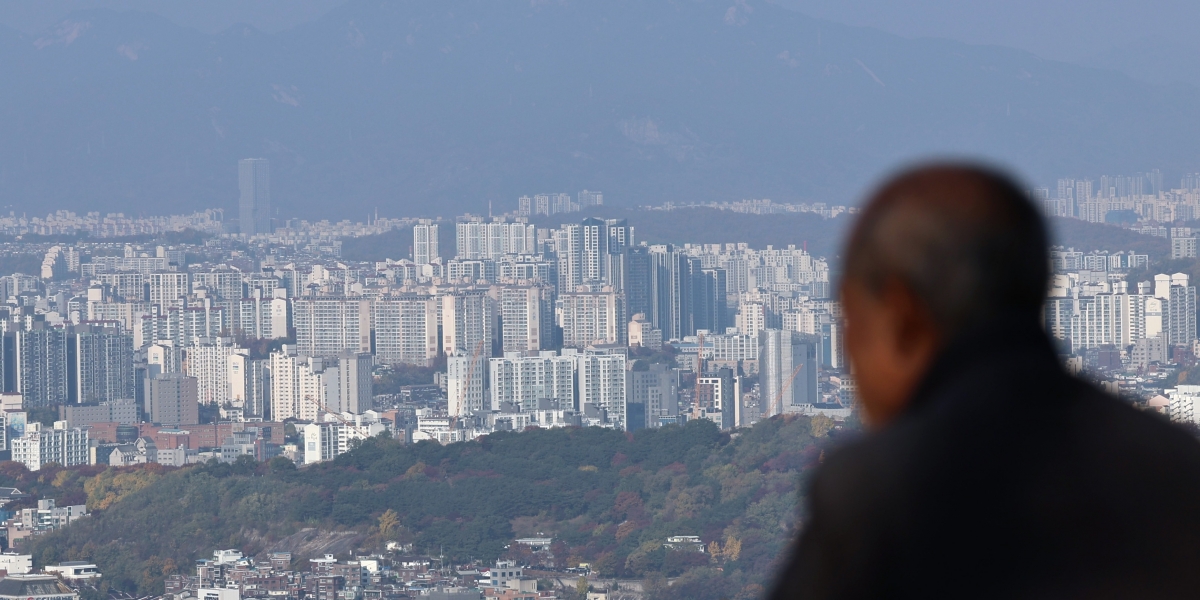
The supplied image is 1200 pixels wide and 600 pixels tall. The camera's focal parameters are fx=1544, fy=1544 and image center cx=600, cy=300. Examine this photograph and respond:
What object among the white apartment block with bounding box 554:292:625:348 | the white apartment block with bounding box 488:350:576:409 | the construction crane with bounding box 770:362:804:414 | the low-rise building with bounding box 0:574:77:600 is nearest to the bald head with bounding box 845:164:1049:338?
the low-rise building with bounding box 0:574:77:600

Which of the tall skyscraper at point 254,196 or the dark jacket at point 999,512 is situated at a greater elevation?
the tall skyscraper at point 254,196

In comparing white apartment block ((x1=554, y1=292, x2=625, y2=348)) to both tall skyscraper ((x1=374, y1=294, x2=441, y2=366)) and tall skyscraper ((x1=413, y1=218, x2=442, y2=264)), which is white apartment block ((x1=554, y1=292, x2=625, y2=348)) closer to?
tall skyscraper ((x1=374, y1=294, x2=441, y2=366))

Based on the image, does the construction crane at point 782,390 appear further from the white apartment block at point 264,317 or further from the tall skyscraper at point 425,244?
the tall skyscraper at point 425,244

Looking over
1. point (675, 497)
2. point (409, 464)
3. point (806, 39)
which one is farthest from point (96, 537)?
point (806, 39)

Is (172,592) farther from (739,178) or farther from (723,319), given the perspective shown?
(739,178)

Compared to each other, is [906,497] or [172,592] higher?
[906,497]

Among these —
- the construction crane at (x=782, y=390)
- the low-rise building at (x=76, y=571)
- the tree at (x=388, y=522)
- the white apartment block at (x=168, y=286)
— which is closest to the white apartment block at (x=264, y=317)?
the white apartment block at (x=168, y=286)

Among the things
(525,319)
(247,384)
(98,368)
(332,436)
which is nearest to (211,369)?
(247,384)
